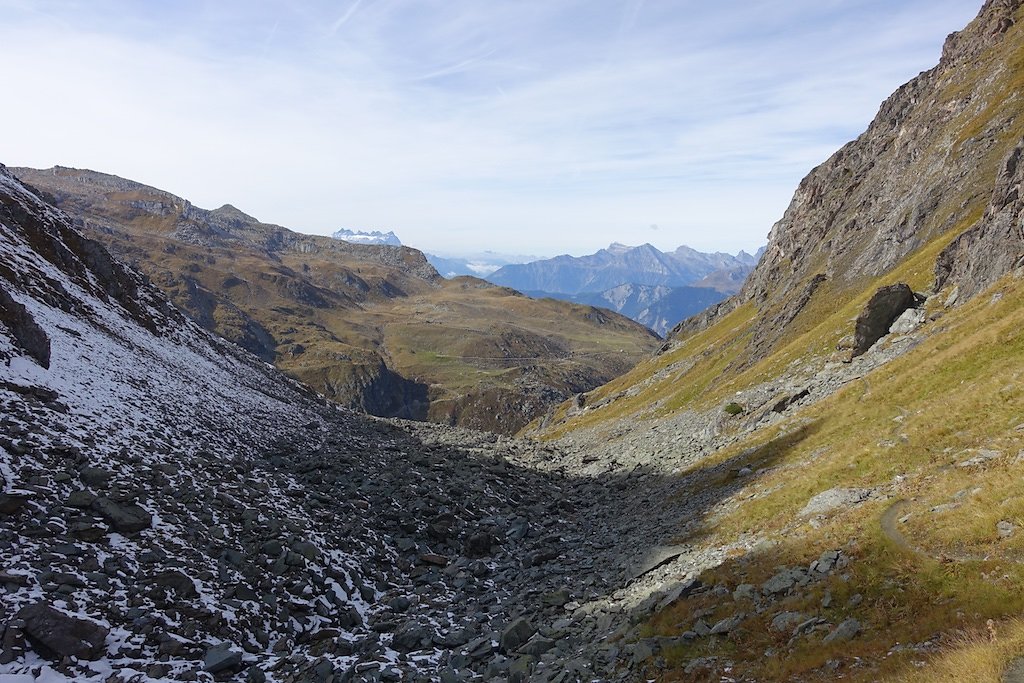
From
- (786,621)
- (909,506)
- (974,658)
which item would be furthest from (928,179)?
(974,658)

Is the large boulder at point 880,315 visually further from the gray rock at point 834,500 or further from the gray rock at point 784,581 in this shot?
the gray rock at point 784,581

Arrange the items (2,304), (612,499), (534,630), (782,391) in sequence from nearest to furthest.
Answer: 1. (534,630)
2. (2,304)
3. (612,499)
4. (782,391)

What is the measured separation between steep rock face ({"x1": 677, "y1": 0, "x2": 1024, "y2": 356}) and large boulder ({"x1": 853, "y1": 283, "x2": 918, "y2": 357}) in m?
3.54

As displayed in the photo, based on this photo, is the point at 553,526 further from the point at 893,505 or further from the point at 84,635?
the point at 84,635

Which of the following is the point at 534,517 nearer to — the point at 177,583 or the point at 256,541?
the point at 256,541

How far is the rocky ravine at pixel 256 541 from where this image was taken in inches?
704

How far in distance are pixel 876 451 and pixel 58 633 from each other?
30.0 metres

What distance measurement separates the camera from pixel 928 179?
67.2 meters

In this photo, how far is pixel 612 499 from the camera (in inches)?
1624

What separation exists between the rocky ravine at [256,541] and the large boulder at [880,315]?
64.9ft

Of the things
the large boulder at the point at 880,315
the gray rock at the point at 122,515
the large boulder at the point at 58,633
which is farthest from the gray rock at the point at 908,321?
the large boulder at the point at 58,633

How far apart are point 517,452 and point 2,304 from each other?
145ft

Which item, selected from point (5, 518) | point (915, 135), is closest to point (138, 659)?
point (5, 518)

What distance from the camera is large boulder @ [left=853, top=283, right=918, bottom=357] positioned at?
4319cm
